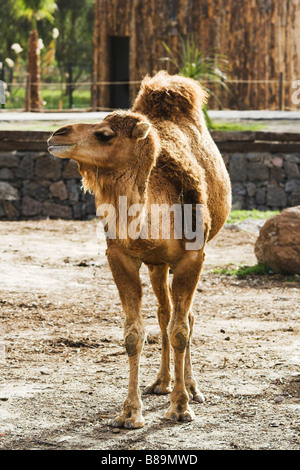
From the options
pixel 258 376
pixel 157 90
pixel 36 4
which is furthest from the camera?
pixel 36 4

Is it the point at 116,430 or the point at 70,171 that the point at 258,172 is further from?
the point at 116,430

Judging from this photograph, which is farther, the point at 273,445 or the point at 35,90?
the point at 35,90

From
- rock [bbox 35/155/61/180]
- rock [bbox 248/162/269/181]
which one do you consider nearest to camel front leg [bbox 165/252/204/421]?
rock [bbox 35/155/61/180]

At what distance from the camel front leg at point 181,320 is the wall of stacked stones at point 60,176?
9855 millimetres

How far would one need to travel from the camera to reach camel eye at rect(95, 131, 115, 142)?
15.1 feet

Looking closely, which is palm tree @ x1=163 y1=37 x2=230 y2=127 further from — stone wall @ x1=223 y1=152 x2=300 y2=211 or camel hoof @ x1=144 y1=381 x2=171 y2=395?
camel hoof @ x1=144 y1=381 x2=171 y2=395

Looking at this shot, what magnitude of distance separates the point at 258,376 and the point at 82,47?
39.3 m

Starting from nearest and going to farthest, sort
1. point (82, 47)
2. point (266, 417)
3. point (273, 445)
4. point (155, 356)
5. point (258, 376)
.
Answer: point (273, 445)
point (266, 417)
point (258, 376)
point (155, 356)
point (82, 47)

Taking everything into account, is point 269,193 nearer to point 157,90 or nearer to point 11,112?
point 11,112

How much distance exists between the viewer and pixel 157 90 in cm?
583

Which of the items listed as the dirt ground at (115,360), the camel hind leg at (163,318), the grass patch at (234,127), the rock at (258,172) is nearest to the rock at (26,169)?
the grass patch at (234,127)

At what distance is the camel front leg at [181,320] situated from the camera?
5.18 metres

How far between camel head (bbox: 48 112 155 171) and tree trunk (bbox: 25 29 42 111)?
16360 millimetres

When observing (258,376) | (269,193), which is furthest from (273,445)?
(269,193)
